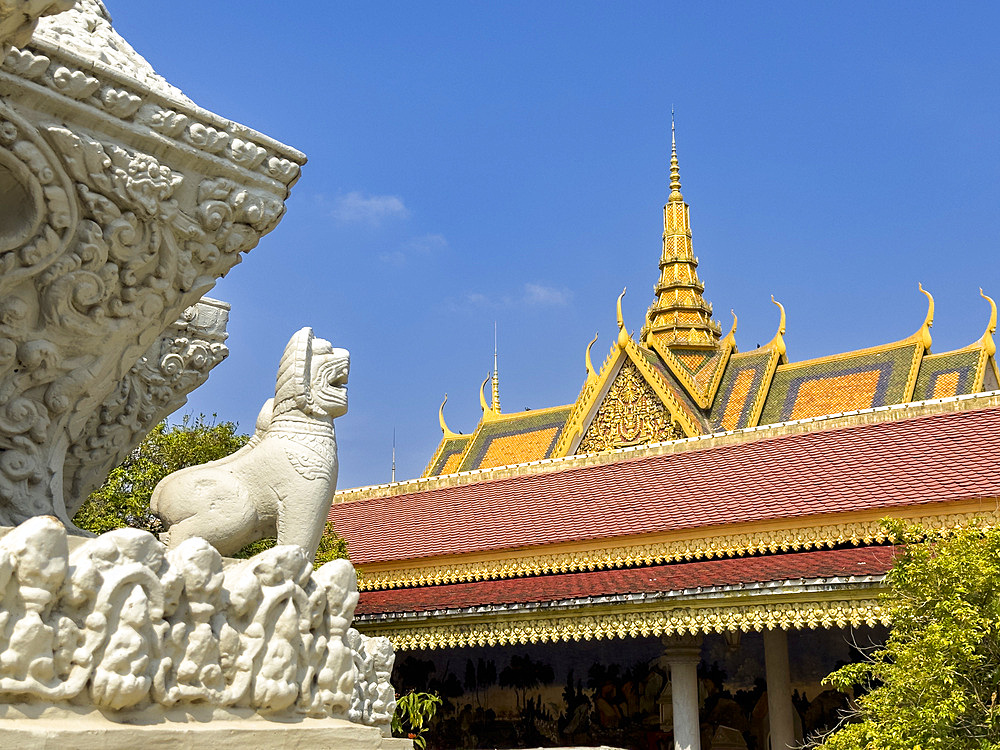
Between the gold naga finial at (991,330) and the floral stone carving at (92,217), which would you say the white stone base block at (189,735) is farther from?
the gold naga finial at (991,330)

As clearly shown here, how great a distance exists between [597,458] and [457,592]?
9.53 ft

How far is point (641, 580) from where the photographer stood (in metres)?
10.4

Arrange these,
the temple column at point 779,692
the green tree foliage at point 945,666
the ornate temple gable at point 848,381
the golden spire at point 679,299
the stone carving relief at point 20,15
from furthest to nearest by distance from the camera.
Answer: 1. the golden spire at point 679,299
2. the ornate temple gable at point 848,381
3. the temple column at point 779,692
4. the green tree foliage at point 945,666
5. the stone carving relief at point 20,15

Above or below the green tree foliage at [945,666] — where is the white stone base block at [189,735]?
below

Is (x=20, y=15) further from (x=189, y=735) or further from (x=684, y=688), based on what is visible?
(x=684, y=688)

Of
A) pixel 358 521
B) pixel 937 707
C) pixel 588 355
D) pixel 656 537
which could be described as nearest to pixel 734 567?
pixel 656 537

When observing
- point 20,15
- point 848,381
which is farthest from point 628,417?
point 20,15

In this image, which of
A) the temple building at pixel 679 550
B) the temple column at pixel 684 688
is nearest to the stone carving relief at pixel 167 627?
the temple building at pixel 679 550

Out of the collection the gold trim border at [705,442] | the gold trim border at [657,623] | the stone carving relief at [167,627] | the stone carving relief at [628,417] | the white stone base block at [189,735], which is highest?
the stone carving relief at [628,417]

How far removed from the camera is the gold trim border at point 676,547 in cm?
956

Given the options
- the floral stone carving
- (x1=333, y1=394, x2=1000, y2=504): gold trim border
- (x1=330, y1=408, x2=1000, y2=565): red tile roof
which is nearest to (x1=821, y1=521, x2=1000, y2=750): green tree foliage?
(x1=330, y1=408, x2=1000, y2=565): red tile roof

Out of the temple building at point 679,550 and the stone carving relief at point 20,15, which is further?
the temple building at point 679,550

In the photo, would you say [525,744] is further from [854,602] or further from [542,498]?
[854,602]

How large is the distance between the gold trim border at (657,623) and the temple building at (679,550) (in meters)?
0.02
